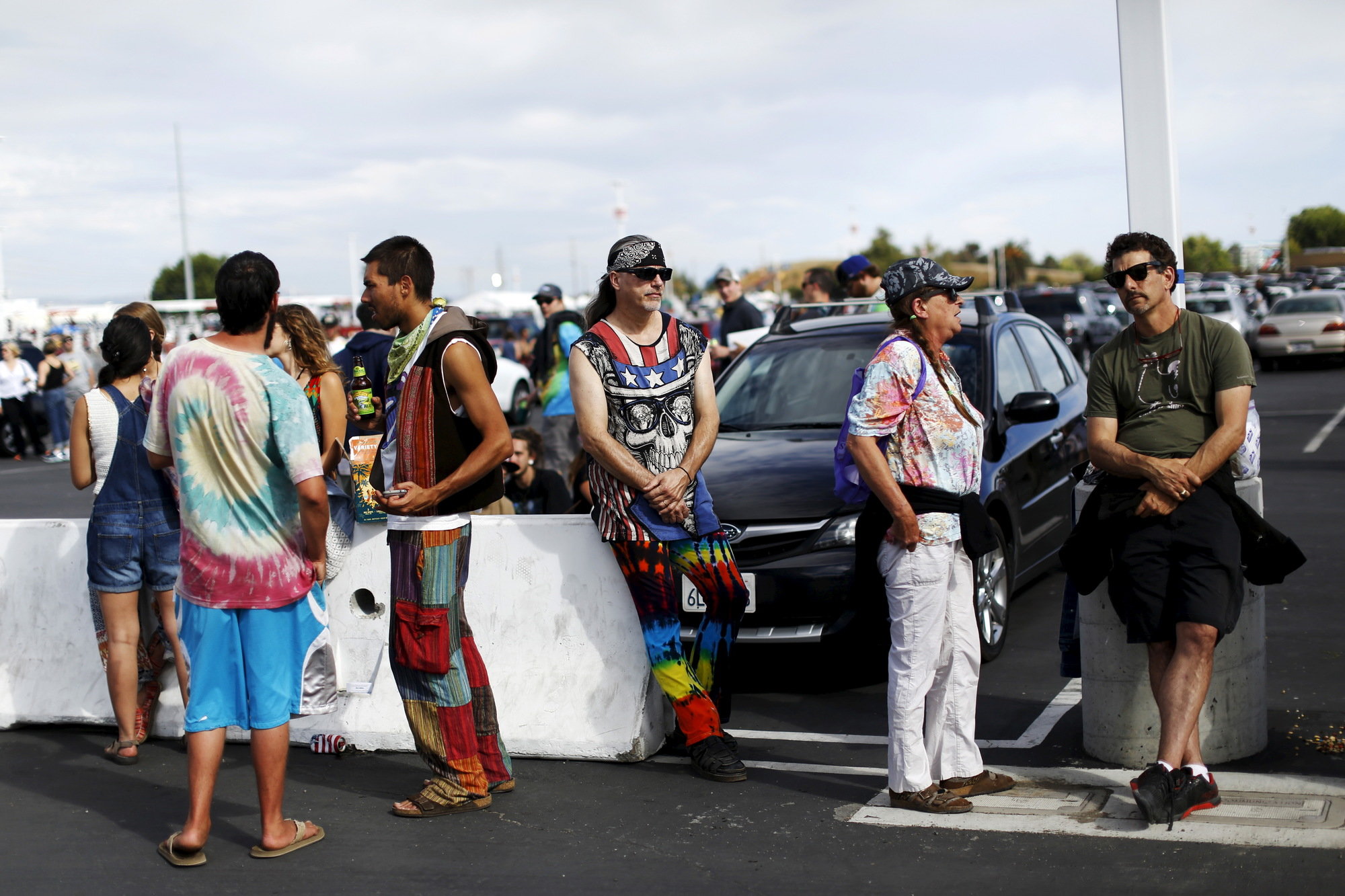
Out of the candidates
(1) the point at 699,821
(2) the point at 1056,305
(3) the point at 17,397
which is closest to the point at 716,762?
(1) the point at 699,821

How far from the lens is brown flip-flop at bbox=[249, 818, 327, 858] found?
4.43 meters

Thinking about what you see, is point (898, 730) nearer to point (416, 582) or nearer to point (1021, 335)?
point (416, 582)

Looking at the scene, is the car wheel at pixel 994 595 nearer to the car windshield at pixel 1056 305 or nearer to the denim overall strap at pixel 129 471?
the denim overall strap at pixel 129 471

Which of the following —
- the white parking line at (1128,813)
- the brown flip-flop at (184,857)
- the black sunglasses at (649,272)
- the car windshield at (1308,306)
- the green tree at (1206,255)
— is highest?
the green tree at (1206,255)

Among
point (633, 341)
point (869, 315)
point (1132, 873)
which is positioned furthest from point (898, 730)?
point (869, 315)

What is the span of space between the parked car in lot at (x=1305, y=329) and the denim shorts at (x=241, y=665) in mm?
27719

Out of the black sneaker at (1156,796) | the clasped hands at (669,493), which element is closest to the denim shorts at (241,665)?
the clasped hands at (669,493)

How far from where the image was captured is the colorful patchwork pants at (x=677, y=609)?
200 inches

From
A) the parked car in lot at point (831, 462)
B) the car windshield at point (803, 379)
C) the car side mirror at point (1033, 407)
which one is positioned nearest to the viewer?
the parked car in lot at point (831, 462)

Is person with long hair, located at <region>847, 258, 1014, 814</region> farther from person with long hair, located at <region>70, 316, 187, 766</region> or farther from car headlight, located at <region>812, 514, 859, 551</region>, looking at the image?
person with long hair, located at <region>70, 316, 187, 766</region>

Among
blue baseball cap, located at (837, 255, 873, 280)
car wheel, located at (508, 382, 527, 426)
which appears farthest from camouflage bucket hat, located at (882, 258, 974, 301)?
car wheel, located at (508, 382, 527, 426)

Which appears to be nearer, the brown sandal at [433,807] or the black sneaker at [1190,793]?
the black sneaker at [1190,793]

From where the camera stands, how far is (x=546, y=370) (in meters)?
10.7

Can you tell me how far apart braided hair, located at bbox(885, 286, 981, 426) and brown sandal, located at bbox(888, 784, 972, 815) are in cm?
127
